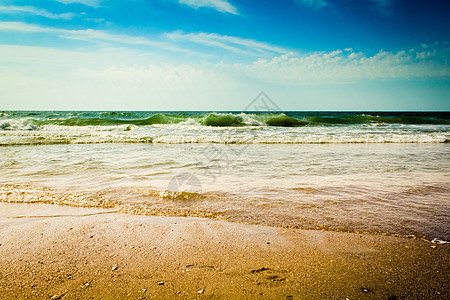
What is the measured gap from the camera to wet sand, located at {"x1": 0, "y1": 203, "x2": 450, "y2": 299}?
174 centimetres

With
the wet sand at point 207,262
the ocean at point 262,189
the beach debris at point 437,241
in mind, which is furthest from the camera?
the ocean at point 262,189

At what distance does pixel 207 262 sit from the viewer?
2.10 meters

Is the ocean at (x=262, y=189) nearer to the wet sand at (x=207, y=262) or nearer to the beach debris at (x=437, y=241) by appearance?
the beach debris at (x=437, y=241)

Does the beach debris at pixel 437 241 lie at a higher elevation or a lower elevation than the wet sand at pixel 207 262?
higher

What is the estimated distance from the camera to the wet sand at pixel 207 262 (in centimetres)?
174

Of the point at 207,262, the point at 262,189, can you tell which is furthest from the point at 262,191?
the point at 207,262

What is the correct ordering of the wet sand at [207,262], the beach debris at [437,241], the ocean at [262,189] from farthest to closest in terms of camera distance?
the ocean at [262,189] < the beach debris at [437,241] < the wet sand at [207,262]

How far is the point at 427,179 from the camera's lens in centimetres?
475

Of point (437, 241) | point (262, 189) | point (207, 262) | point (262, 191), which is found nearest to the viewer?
point (207, 262)

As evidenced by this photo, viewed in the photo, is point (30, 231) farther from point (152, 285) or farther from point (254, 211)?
point (254, 211)

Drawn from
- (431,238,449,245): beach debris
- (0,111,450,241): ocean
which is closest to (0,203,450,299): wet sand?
(431,238,449,245): beach debris

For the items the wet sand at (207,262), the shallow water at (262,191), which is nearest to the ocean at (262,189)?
the shallow water at (262,191)

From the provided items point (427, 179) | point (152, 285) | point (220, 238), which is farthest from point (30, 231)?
point (427, 179)

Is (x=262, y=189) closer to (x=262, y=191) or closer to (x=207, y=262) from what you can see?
(x=262, y=191)
